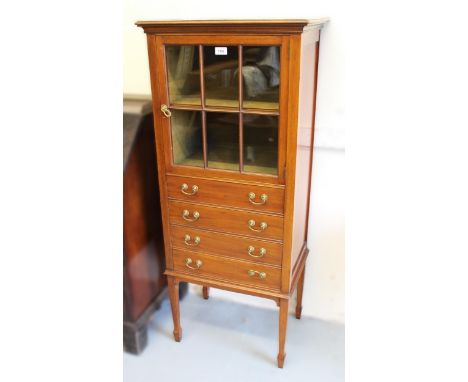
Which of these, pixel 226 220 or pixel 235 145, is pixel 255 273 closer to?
pixel 226 220

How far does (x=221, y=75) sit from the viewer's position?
1.41m

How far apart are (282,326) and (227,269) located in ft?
1.07

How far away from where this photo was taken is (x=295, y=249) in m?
1.64

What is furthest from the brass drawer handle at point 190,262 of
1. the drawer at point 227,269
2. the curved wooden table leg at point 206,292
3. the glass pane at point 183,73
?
the glass pane at point 183,73

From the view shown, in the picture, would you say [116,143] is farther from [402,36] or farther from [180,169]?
[402,36]

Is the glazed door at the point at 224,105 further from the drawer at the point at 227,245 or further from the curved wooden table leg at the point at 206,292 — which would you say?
the curved wooden table leg at the point at 206,292

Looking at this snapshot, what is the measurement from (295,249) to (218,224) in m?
0.34

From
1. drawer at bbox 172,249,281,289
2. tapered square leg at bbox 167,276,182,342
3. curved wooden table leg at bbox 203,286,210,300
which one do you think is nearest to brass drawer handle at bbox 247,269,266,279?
drawer at bbox 172,249,281,289

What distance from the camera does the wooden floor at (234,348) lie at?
5.58ft

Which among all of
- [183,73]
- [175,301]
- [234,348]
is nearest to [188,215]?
[175,301]

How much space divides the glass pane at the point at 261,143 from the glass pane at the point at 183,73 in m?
0.21

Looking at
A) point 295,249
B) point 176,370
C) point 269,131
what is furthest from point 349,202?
point 176,370

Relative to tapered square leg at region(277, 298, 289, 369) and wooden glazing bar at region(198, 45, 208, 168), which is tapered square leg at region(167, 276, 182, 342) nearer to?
tapered square leg at region(277, 298, 289, 369)

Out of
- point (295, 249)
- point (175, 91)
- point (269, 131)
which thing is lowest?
point (295, 249)
